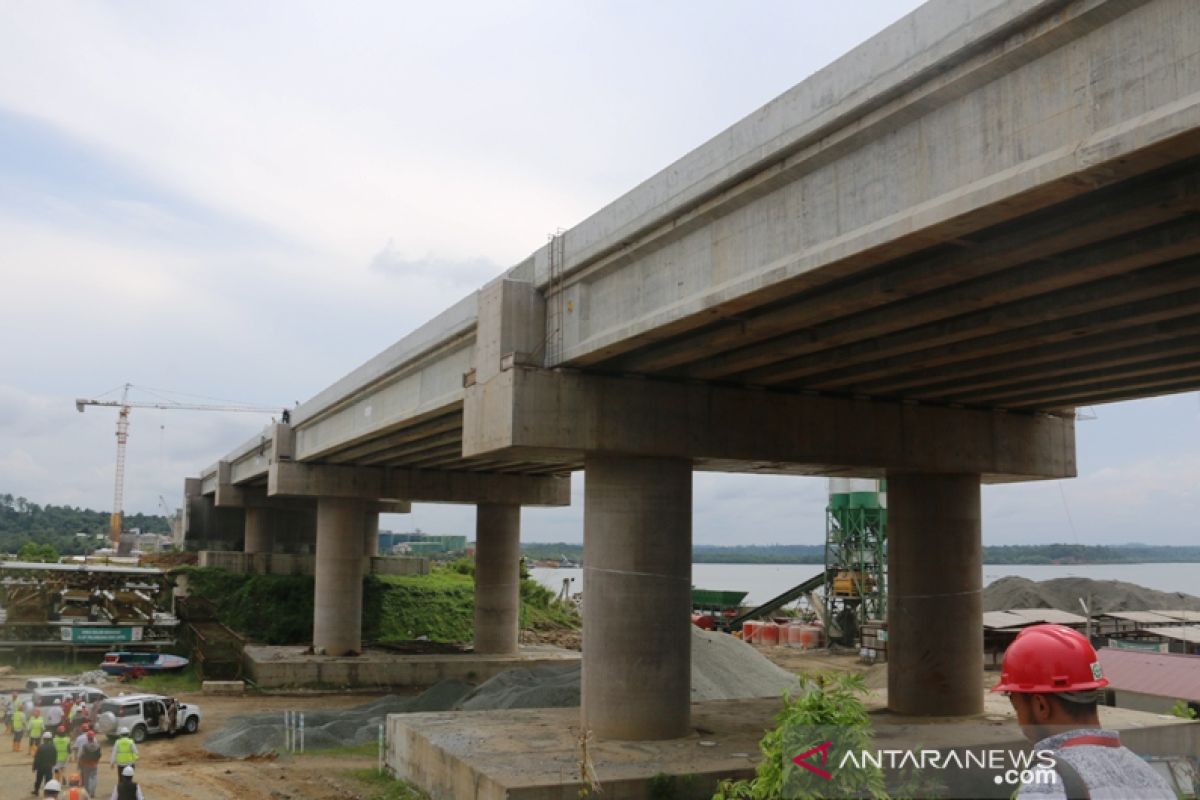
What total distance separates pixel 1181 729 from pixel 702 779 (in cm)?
1016

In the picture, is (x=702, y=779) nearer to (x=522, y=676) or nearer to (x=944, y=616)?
(x=944, y=616)

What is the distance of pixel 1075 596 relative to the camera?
55750mm

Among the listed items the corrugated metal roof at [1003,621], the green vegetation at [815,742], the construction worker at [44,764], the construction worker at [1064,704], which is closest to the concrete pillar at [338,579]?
the construction worker at [44,764]

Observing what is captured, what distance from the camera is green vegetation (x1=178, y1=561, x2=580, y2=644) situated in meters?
51.2

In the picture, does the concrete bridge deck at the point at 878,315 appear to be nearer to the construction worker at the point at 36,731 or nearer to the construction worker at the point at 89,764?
the construction worker at the point at 89,764

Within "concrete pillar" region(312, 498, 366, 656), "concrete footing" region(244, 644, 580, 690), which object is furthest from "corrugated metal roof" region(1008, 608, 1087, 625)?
"concrete pillar" region(312, 498, 366, 656)

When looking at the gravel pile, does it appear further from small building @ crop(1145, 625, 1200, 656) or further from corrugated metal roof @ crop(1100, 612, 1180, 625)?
corrugated metal roof @ crop(1100, 612, 1180, 625)

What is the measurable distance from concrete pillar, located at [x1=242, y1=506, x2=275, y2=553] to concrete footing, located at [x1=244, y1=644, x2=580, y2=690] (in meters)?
A: 25.4

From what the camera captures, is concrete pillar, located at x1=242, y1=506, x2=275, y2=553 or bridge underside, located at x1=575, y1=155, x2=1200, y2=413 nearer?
bridge underside, located at x1=575, y1=155, x2=1200, y2=413

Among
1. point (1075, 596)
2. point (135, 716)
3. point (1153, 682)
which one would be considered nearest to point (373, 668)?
point (135, 716)

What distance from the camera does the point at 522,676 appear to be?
29.7 metres

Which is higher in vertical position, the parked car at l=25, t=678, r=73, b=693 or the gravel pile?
the parked car at l=25, t=678, r=73, b=693

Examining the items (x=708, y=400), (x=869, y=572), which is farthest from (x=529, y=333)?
(x=869, y=572)

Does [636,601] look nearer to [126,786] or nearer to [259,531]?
[126,786]
